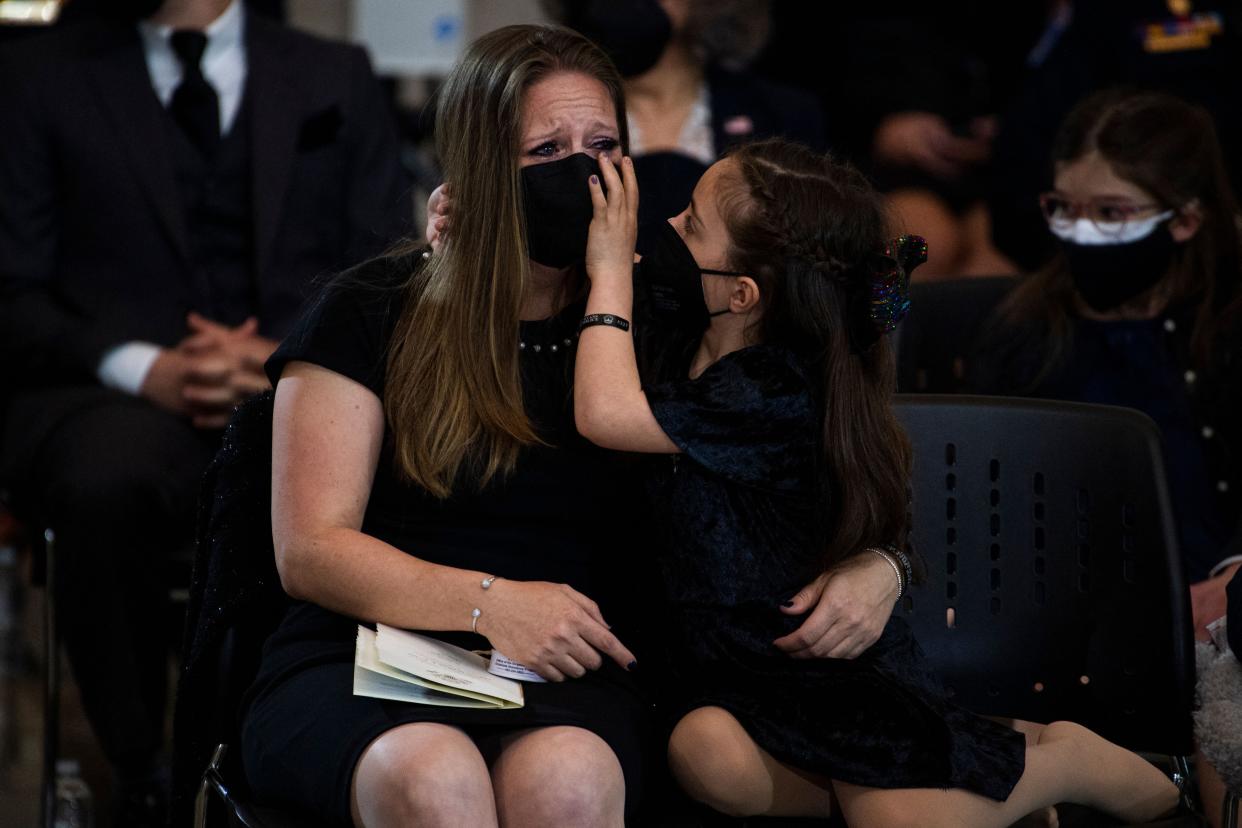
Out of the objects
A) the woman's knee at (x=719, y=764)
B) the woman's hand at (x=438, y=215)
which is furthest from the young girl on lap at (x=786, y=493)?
the woman's hand at (x=438, y=215)

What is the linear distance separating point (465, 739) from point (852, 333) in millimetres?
747

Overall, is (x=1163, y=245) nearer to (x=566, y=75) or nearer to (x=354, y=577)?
(x=566, y=75)

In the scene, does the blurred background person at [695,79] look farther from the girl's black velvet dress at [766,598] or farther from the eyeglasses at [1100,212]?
the girl's black velvet dress at [766,598]

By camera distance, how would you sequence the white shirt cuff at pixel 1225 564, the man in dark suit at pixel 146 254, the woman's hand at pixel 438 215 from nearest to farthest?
the woman's hand at pixel 438 215 → the white shirt cuff at pixel 1225 564 → the man in dark suit at pixel 146 254

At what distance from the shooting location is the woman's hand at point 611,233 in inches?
83.7

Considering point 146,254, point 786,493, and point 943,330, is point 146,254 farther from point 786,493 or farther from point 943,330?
point 786,493

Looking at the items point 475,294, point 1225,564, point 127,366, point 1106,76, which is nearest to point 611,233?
point 475,294

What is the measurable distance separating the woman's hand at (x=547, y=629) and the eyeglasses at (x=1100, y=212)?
147cm

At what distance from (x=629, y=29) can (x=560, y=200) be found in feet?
6.14

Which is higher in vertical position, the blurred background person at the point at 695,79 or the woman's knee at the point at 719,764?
the blurred background person at the point at 695,79

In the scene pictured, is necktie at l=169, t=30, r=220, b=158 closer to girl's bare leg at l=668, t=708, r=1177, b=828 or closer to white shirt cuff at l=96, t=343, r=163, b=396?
white shirt cuff at l=96, t=343, r=163, b=396

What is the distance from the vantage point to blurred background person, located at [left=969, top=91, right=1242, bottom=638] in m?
2.92

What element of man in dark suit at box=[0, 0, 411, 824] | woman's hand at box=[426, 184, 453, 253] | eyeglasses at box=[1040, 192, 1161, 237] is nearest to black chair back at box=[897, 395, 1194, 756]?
woman's hand at box=[426, 184, 453, 253]

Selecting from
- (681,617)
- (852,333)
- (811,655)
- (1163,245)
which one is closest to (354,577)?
(681,617)
